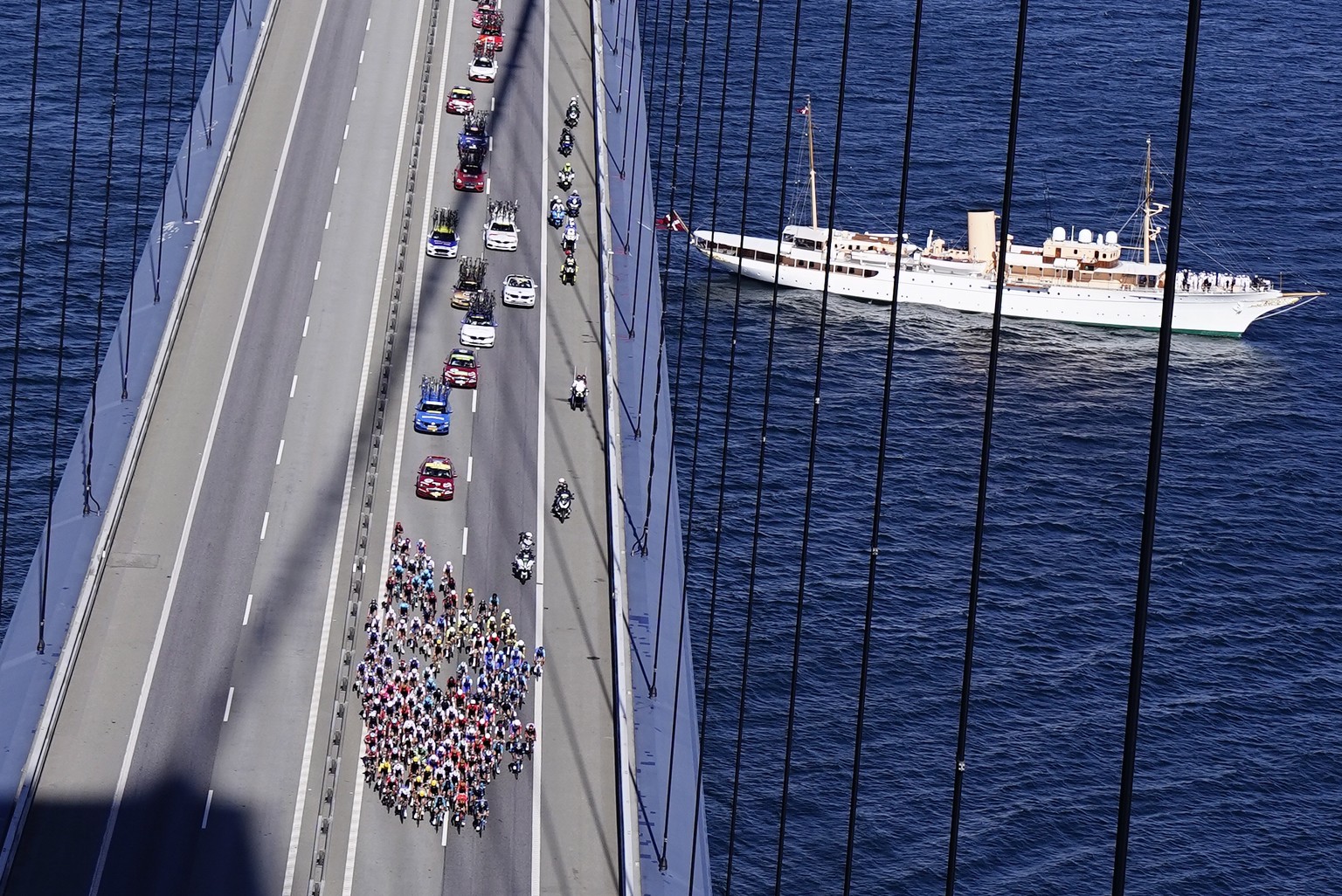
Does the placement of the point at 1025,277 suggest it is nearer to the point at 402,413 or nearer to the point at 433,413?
the point at 402,413

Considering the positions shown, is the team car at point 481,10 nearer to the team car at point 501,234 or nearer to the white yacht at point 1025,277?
the white yacht at point 1025,277

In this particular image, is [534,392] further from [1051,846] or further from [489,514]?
[1051,846]

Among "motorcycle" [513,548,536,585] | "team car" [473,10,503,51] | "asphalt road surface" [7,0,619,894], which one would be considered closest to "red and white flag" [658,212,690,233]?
"team car" [473,10,503,51]

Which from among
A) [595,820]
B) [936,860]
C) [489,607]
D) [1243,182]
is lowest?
[936,860]

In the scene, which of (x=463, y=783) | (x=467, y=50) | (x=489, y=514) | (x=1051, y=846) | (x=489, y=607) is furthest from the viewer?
(x=467, y=50)

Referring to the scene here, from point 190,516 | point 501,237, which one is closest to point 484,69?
point 501,237

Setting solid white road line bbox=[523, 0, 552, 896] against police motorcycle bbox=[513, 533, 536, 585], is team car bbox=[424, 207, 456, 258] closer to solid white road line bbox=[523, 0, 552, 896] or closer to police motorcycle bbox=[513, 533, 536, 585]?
solid white road line bbox=[523, 0, 552, 896]

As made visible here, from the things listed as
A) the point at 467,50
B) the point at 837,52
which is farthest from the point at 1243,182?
the point at 467,50
